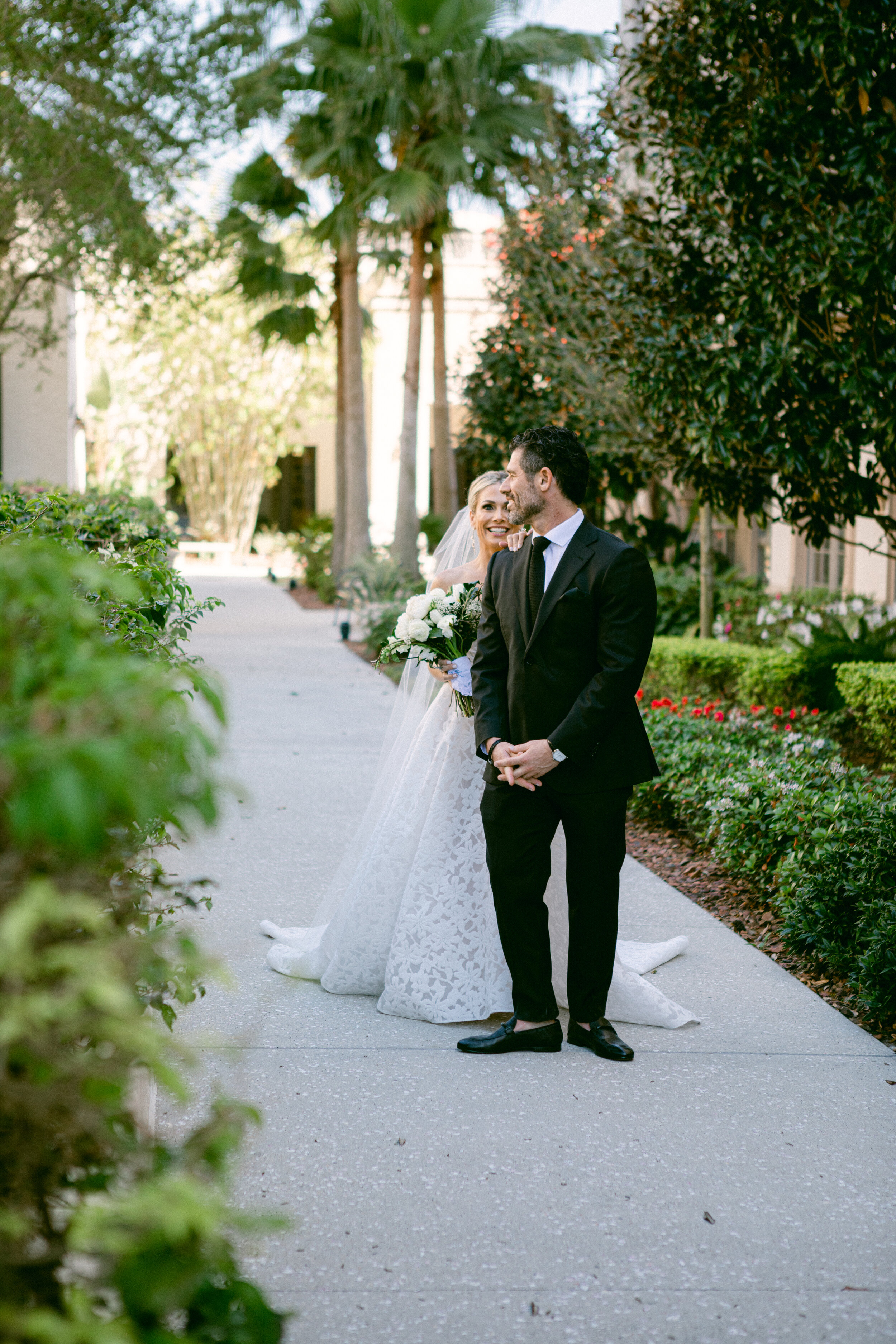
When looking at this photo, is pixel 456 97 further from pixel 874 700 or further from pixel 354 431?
pixel 874 700

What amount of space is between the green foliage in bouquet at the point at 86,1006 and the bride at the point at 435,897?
2509mm

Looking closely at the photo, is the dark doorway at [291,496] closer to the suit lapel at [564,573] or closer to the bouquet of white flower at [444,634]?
the bouquet of white flower at [444,634]

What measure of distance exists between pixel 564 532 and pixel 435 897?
1.30 m

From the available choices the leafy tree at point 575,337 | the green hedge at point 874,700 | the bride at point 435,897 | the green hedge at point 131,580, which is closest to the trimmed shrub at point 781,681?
the green hedge at point 874,700

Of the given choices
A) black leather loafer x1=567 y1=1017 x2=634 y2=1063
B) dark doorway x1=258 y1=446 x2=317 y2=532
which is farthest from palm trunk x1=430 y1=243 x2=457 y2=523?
dark doorway x1=258 y1=446 x2=317 y2=532

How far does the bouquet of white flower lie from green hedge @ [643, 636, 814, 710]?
465cm

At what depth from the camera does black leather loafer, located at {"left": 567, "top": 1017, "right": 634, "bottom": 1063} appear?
3830 mm

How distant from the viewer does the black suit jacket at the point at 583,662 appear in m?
3.68

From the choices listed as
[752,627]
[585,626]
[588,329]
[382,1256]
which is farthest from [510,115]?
Answer: [382,1256]

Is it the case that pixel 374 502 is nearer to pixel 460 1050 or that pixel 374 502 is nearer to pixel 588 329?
pixel 588 329

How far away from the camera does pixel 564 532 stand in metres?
3.81

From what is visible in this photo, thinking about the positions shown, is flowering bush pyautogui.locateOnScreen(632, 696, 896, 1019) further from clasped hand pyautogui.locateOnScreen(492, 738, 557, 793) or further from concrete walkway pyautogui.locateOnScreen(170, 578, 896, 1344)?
clasped hand pyautogui.locateOnScreen(492, 738, 557, 793)

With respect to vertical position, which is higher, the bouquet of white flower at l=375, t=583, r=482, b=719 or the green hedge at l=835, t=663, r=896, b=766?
the bouquet of white flower at l=375, t=583, r=482, b=719

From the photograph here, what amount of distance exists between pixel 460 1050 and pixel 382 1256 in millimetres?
1174
